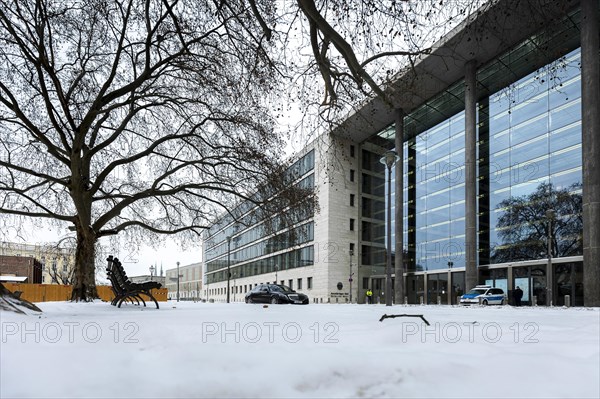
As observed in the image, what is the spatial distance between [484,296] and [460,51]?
17.4 metres

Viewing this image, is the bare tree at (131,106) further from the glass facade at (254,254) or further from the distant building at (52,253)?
the glass facade at (254,254)

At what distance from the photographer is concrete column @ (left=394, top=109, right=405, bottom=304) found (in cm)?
4026

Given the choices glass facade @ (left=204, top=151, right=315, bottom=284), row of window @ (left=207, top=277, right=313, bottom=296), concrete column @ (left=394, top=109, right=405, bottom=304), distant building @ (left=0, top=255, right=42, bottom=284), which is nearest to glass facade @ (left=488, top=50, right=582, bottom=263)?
concrete column @ (left=394, top=109, right=405, bottom=304)

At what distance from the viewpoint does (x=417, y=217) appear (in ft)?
142

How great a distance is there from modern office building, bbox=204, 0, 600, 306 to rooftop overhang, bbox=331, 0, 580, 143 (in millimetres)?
265

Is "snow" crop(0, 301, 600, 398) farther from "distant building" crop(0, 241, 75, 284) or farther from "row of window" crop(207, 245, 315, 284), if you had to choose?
"row of window" crop(207, 245, 315, 284)

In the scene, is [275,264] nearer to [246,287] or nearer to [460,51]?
[246,287]

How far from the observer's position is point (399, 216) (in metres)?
41.6

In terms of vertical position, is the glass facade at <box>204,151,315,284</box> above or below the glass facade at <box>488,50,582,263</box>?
below

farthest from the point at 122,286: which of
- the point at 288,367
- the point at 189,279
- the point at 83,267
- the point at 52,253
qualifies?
the point at 189,279

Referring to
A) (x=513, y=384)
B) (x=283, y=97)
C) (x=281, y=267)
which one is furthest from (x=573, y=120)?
(x=281, y=267)

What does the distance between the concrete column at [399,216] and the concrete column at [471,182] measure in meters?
7.88

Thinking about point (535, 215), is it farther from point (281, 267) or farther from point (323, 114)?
point (281, 267)

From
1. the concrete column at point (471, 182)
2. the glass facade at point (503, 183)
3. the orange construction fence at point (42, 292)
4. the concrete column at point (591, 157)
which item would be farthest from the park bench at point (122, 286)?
the concrete column at point (471, 182)
